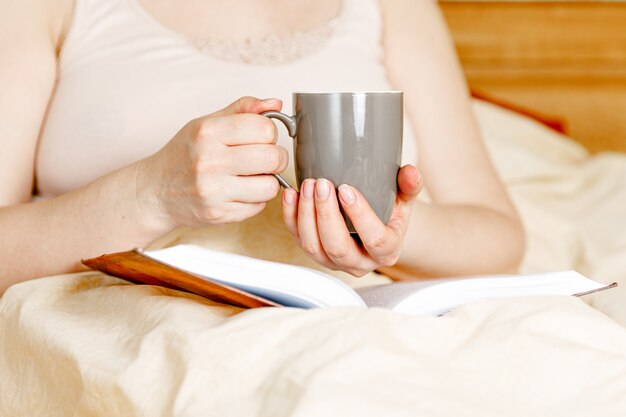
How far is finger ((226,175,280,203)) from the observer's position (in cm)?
74

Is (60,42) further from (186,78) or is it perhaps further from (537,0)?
(537,0)

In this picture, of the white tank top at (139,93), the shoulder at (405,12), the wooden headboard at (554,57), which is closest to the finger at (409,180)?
the white tank top at (139,93)

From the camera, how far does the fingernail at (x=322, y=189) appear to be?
0.73m

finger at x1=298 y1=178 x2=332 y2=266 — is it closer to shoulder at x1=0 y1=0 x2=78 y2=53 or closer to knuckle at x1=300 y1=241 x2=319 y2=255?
knuckle at x1=300 y1=241 x2=319 y2=255

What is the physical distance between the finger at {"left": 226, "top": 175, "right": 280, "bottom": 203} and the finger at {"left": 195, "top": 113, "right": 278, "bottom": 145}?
3 centimetres

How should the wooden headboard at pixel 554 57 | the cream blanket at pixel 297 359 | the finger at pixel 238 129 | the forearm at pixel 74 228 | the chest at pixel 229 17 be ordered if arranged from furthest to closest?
the wooden headboard at pixel 554 57 → the chest at pixel 229 17 → the forearm at pixel 74 228 → the finger at pixel 238 129 → the cream blanket at pixel 297 359

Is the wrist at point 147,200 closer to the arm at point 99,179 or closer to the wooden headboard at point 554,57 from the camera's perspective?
the arm at point 99,179

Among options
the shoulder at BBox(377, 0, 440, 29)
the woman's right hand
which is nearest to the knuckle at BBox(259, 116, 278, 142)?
the woman's right hand

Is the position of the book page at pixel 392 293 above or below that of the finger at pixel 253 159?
below

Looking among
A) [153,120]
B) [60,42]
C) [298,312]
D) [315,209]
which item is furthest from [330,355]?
[60,42]

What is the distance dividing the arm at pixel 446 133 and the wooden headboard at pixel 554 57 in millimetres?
982

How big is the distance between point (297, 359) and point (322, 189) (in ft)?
0.56

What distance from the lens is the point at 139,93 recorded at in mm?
995

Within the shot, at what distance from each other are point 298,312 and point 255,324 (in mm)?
32
